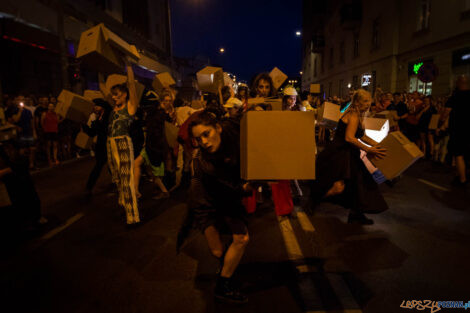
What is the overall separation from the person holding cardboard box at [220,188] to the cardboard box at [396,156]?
1.99m

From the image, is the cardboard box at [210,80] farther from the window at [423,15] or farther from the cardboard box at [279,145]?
the window at [423,15]

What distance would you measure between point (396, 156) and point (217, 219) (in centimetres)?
227

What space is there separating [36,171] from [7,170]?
6013mm

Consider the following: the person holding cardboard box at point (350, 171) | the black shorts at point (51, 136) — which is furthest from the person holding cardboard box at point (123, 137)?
the black shorts at point (51, 136)

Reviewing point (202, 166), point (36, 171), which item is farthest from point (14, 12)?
point (202, 166)

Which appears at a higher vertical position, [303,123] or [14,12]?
[14,12]

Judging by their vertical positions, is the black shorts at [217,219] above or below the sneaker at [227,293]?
above

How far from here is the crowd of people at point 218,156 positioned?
2877 mm

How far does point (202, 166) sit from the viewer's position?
114 inches

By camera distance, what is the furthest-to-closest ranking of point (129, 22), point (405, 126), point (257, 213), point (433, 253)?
point (129, 22), point (405, 126), point (257, 213), point (433, 253)

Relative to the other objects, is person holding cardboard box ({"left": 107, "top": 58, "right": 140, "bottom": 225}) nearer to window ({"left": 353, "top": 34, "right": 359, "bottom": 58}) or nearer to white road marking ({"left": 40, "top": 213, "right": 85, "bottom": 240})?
white road marking ({"left": 40, "top": 213, "right": 85, "bottom": 240})

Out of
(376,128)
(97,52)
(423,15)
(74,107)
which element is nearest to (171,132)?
(74,107)

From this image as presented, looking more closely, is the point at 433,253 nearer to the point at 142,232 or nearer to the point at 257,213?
the point at 257,213

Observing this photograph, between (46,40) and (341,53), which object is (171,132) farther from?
(341,53)
